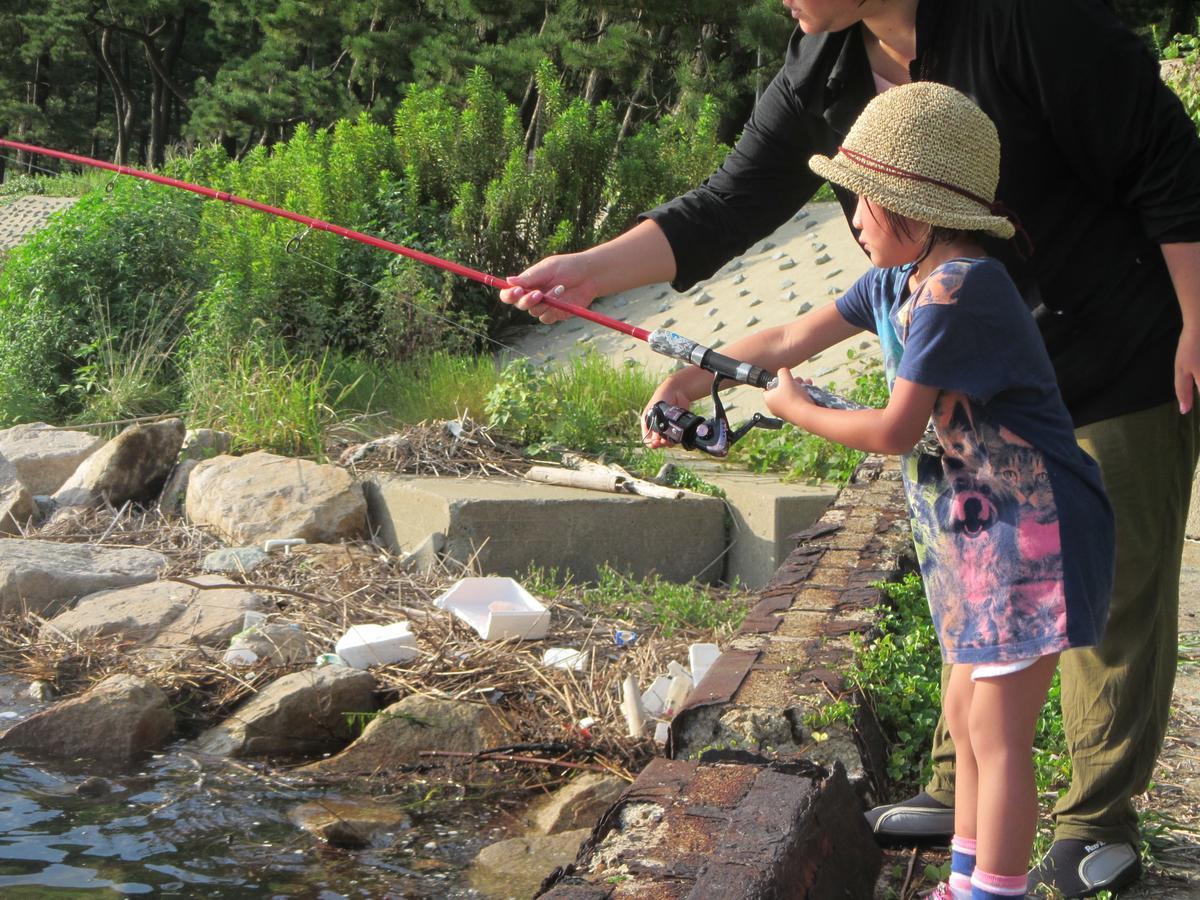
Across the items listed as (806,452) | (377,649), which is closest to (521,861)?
(377,649)

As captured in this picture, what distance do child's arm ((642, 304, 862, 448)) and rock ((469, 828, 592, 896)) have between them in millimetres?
1422

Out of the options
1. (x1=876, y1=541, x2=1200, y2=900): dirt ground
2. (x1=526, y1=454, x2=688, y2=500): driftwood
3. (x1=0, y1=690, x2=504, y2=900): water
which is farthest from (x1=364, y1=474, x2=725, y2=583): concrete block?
(x1=876, y1=541, x2=1200, y2=900): dirt ground

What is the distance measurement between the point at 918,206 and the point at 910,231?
8 centimetres

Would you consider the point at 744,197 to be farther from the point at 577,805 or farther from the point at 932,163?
the point at 577,805

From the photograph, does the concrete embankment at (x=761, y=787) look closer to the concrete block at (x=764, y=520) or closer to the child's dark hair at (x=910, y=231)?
the child's dark hair at (x=910, y=231)

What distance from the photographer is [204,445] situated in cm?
759

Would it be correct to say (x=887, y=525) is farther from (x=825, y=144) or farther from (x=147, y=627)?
(x=147, y=627)

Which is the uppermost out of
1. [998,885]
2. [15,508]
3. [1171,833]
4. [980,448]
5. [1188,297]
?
[1188,297]

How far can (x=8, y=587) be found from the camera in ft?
19.3

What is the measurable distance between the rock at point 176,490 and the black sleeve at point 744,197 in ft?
14.9

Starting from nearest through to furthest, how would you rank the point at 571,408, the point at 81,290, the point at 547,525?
the point at 547,525
the point at 571,408
the point at 81,290

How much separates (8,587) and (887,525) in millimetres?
3684

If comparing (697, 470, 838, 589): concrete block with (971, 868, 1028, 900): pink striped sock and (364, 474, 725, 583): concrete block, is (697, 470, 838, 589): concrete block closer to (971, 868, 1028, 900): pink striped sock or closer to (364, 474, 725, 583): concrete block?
(364, 474, 725, 583): concrete block

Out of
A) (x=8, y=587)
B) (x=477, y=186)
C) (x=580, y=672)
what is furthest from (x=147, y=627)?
(x=477, y=186)
